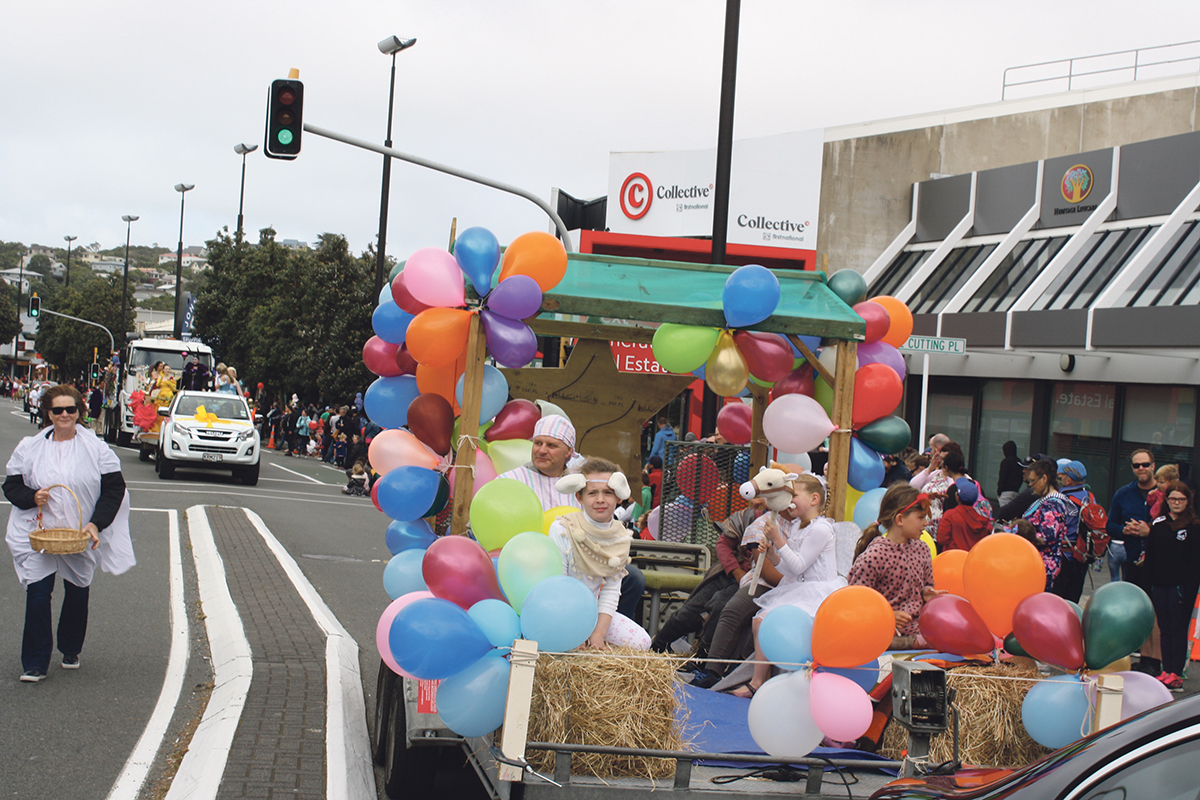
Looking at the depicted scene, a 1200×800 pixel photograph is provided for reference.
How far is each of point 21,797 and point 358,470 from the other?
61.0ft

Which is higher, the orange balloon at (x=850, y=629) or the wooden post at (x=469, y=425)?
the wooden post at (x=469, y=425)

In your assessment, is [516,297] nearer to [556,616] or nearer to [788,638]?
[556,616]

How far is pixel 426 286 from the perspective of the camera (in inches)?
236

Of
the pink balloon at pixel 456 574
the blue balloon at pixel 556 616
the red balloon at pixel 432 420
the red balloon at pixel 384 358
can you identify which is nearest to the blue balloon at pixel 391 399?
the red balloon at pixel 384 358

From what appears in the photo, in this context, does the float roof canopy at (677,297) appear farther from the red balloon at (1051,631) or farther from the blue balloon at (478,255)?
the red balloon at (1051,631)

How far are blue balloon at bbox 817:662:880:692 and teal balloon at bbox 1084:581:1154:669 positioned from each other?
833 millimetres

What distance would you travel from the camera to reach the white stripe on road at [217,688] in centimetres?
567

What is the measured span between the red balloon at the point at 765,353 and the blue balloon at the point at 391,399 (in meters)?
2.09

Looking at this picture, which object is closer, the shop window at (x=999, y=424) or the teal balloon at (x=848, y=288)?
the teal balloon at (x=848, y=288)

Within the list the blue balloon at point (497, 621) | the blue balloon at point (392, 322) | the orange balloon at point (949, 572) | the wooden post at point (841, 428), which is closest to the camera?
the blue balloon at point (497, 621)

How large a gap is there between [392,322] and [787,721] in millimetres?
3837

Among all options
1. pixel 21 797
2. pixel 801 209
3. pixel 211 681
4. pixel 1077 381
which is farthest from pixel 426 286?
pixel 801 209

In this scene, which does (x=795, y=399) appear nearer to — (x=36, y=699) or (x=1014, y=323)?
(x=36, y=699)

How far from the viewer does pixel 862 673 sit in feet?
15.3
